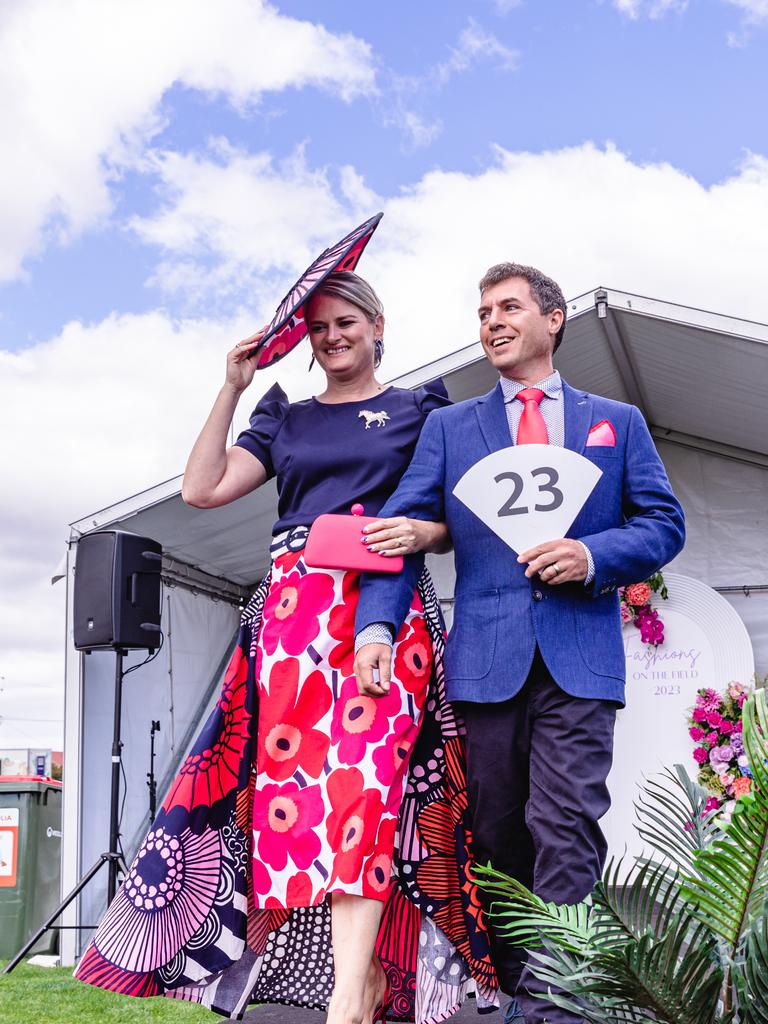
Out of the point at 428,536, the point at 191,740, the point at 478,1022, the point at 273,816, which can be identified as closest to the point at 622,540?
the point at 428,536

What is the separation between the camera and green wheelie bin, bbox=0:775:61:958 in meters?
5.18

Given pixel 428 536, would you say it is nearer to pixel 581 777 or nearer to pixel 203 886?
pixel 581 777

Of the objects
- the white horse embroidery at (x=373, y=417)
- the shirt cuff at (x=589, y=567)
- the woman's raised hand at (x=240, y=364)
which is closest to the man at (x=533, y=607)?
the shirt cuff at (x=589, y=567)

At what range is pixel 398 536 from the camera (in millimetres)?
1983

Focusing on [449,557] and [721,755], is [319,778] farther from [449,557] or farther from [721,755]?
[449,557]

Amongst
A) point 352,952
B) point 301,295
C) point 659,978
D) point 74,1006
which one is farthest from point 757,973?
point 74,1006

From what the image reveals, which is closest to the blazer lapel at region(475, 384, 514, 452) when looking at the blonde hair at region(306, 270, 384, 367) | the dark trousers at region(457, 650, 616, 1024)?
the blonde hair at region(306, 270, 384, 367)

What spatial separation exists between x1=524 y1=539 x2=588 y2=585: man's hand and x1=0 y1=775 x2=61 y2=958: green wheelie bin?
409 cm

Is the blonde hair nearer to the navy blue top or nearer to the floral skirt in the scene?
the navy blue top

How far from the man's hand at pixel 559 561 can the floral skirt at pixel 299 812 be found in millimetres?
348

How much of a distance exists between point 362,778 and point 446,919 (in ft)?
1.29

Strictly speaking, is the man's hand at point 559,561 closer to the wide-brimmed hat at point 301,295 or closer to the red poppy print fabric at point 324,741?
the red poppy print fabric at point 324,741

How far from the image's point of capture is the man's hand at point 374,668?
1934 mm

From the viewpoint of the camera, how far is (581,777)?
5.98 feet
